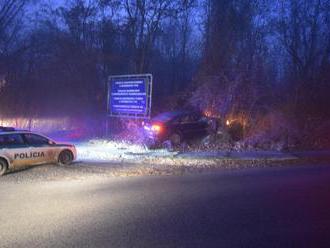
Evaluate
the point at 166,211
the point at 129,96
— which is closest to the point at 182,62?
the point at 129,96

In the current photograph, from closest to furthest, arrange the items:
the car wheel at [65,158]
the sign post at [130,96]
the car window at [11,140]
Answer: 1. the car window at [11,140]
2. the car wheel at [65,158]
3. the sign post at [130,96]

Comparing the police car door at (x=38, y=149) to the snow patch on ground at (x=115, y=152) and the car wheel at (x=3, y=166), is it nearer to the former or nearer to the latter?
the car wheel at (x=3, y=166)

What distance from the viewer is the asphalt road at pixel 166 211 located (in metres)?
6.41

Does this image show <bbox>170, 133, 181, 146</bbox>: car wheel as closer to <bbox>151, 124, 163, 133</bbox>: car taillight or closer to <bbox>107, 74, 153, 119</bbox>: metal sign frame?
<bbox>151, 124, 163, 133</bbox>: car taillight

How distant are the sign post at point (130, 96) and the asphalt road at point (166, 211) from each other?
30.5 ft

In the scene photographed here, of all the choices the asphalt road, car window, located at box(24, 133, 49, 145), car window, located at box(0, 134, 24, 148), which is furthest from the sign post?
the asphalt road

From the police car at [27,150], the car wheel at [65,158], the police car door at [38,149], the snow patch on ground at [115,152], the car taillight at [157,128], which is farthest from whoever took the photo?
the car taillight at [157,128]

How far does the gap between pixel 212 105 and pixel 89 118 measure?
12754mm

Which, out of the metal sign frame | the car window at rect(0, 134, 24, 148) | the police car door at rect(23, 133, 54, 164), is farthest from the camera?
the metal sign frame

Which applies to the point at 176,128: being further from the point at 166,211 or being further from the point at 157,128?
the point at 166,211

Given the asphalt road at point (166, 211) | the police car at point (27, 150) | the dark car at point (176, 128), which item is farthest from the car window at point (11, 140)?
the dark car at point (176, 128)

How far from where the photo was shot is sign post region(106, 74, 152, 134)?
20969 mm

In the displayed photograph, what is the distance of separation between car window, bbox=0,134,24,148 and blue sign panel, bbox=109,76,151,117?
8664mm

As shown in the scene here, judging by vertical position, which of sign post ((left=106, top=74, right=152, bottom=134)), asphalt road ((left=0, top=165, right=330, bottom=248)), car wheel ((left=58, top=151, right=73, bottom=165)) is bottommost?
asphalt road ((left=0, top=165, right=330, bottom=248))
